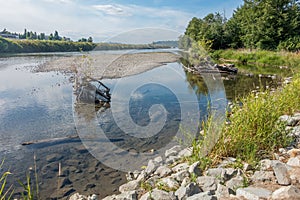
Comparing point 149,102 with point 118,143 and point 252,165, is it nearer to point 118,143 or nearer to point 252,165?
point 118,143

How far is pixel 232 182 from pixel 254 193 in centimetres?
47

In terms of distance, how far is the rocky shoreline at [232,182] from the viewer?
2.52 metres

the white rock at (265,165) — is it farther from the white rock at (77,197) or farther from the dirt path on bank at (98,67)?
the dirt path on bank at (98,67)

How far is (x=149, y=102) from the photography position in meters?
10.8

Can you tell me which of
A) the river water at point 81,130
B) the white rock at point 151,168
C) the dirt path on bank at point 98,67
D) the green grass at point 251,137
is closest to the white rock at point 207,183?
the green grass at point 251,137

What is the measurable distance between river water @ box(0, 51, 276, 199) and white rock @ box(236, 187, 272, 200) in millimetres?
2467

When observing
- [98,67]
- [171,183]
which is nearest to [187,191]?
[171,183]

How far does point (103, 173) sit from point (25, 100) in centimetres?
808

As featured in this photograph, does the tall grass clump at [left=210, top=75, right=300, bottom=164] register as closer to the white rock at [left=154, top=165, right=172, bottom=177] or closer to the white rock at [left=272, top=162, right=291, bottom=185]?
the white rock at [left=272, top=162, right=291, bottom=185]

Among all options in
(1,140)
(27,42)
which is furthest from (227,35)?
(27,42)

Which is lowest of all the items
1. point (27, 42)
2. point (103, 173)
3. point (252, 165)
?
point (103, 173)

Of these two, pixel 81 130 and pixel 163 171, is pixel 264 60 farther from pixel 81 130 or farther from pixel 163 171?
pixel 163 171

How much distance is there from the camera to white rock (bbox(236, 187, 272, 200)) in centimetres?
237

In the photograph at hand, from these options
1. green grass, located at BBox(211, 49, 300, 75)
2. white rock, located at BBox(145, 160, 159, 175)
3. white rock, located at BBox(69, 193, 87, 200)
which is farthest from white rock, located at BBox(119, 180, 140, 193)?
green grass, located at BBox(211, 49, 300, 75)
